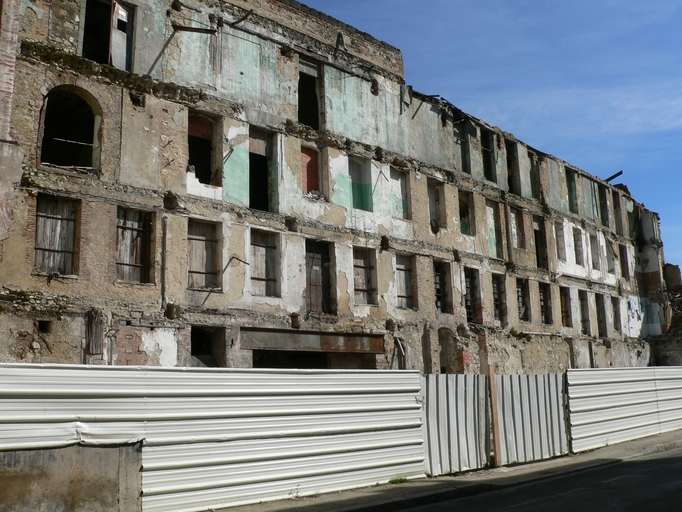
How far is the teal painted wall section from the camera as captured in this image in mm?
16719

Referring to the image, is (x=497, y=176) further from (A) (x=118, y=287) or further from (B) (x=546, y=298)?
(A) (x=118, y=287)

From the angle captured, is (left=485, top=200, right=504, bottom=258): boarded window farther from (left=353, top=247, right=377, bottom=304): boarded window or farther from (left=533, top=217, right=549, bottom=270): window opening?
(left=353, top=247, right=377, bottom=304): boarded window

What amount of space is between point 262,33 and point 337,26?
11.1 feet

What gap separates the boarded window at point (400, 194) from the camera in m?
21.1

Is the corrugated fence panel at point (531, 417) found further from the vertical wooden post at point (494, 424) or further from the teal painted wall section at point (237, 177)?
the teal painted wall section at point (237, 177)

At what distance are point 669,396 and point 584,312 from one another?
968 cm

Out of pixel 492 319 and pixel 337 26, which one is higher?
pixel 337 26

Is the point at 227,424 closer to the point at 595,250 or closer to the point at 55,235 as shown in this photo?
the point at 55,235

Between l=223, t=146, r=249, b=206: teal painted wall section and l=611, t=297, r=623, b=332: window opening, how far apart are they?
21967 millimetres

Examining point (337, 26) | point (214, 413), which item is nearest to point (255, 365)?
point (214, 413)

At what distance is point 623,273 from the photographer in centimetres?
3359

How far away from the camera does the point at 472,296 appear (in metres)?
23.3

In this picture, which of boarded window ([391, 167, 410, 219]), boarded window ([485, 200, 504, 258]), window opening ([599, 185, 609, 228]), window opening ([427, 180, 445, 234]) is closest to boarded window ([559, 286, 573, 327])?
boarded window ([485, 200, 504, 258])

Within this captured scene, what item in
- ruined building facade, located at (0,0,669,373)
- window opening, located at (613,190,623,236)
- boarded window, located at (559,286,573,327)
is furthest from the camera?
window opening, located at (613,190,623,236)
